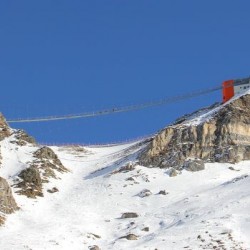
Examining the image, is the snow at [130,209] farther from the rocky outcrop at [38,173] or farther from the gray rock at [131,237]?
the rocky outcrop at [38,173]

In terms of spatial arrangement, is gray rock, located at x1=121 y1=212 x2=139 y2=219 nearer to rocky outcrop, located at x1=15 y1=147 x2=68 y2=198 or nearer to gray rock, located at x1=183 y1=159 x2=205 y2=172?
rocky outcrop, located at x1=15 y1=147 x2=68 y2=198

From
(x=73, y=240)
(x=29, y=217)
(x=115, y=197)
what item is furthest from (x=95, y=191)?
(x=73, y=240)

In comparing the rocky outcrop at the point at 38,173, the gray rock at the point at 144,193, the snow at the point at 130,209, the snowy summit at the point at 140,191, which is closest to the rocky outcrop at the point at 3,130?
the snowy summit at the point at 140,191

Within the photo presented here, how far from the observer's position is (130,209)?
65.2 m

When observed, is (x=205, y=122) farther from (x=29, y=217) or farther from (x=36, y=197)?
(x=29, y=217)

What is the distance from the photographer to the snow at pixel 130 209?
168 feet

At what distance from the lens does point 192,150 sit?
8338 centimetres

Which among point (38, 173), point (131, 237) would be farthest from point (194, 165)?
point (131, 237)

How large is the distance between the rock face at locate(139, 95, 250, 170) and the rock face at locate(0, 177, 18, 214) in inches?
933

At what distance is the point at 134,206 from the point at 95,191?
29.0ft

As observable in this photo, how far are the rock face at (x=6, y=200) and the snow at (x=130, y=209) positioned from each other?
31.7 inches

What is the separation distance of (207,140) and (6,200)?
32461 millimetres

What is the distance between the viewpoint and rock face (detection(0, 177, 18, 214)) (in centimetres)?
6069

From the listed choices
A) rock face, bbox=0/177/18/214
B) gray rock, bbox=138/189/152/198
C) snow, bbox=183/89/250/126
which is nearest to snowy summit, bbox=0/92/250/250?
rock face, bbox=0/177/18/214
